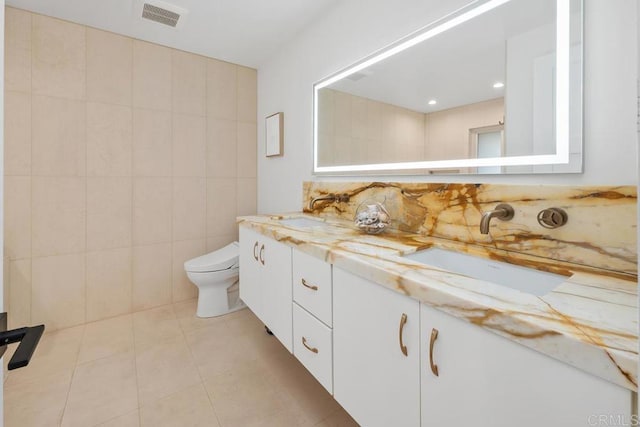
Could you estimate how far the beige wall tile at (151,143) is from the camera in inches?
95.1

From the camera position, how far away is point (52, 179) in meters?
2.12

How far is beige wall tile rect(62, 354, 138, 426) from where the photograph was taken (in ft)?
4.60

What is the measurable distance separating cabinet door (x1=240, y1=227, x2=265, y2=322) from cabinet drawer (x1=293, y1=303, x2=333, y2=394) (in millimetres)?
433

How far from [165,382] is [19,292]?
134 centimetres

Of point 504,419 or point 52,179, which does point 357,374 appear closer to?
point 504,419

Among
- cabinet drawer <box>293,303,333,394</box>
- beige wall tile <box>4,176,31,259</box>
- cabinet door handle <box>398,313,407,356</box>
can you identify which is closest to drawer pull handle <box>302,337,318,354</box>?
cabinet drawer <box>293,303,333,394</box>

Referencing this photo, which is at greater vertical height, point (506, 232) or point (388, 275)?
point (506, 232)

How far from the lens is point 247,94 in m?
2.92

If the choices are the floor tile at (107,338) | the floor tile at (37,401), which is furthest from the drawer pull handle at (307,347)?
the floor tile at (107,338)

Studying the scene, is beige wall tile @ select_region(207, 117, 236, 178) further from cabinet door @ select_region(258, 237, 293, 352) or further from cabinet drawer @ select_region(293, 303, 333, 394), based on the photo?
cabinet drawer @ select_region(293, 303, 333, 394)

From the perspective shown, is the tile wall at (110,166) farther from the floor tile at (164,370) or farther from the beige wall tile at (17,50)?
the floor tile at (164,370)

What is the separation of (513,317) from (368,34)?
1.64 m

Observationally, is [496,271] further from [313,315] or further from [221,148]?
[221,148]

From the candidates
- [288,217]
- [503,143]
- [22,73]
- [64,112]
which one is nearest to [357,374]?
[503,143]
